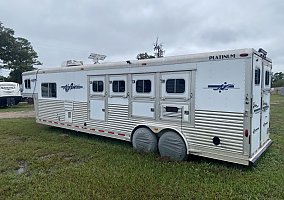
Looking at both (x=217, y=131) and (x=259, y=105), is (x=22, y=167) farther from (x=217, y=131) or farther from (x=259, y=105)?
(x=259, y=105)

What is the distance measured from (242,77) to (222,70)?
406 millimetres

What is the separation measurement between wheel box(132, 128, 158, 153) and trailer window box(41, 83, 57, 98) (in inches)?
159

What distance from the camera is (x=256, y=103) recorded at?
507 centimetres

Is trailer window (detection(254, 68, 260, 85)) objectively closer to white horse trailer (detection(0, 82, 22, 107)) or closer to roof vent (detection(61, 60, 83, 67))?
roof vent (detection(61, 60, 83, 67))

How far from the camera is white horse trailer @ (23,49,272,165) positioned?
4.77m

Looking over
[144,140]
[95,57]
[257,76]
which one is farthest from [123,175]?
[95,57]

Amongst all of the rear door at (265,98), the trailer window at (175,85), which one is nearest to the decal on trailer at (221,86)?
the trailer window at (175,85)

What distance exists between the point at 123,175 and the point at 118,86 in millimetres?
2721

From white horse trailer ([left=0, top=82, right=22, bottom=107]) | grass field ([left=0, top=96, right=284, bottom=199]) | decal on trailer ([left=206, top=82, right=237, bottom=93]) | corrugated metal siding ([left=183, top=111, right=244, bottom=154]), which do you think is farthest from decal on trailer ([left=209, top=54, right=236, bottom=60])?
white horse trailer ([left=0, top=82, right=22, bottom=107])

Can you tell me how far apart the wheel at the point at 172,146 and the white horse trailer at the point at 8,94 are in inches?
689

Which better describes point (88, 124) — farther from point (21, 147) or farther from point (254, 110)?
point (254, 110)

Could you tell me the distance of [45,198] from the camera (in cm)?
386

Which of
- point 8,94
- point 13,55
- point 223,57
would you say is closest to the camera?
point 223,57

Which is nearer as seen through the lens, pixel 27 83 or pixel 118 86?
pixel 118 86
